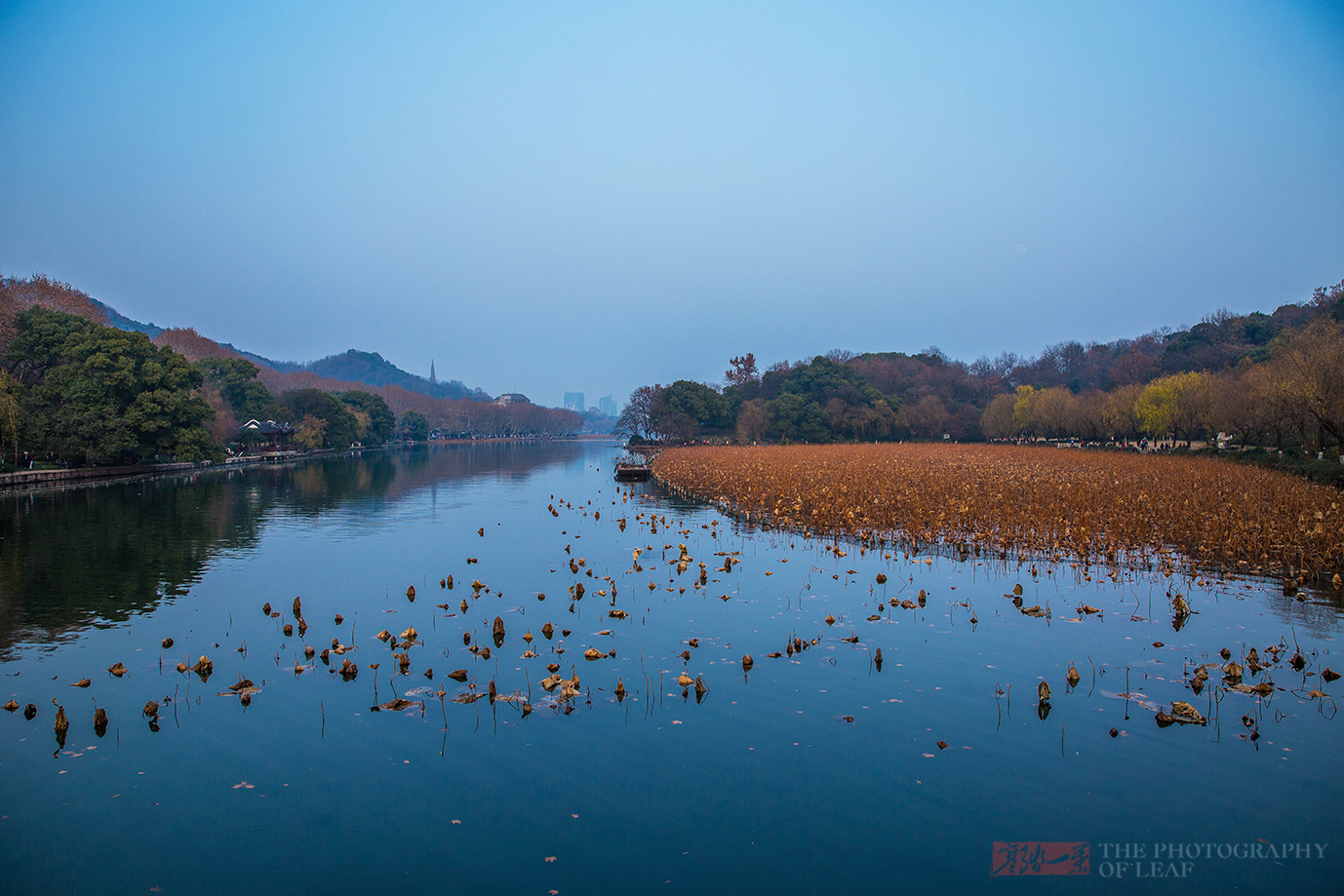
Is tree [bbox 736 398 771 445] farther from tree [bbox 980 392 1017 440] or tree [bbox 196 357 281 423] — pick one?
tree [bbox 196 357 281 423]

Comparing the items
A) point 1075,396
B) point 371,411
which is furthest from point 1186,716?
point 371,411

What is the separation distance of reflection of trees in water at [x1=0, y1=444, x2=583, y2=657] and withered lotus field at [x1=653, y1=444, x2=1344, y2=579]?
15374 mm

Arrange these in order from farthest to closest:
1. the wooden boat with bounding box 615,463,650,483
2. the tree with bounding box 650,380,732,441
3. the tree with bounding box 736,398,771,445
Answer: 1. the tree with bounding box 650,380,732,441
2. the tree with bounding box 736,398,771,445
3. the wooden boat with bounding box 615,463,650,483

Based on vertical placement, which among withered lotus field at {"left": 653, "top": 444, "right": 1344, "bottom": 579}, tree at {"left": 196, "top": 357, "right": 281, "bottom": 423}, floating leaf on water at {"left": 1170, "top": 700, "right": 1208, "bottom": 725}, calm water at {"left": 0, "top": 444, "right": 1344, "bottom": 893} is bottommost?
calm water at {"left": 0, "top": 444, "right": 1344, "bottom": 893}

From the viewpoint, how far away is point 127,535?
20.7 m

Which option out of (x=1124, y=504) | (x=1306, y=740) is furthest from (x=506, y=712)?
(x=1124, y=504)

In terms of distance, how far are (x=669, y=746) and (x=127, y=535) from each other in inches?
808

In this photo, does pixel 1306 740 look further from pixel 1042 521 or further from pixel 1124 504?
pixel 1124 504

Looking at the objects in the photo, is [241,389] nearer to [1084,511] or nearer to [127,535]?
[127,535]

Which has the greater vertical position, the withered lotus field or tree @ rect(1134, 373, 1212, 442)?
tree @ rect(1134, 373, 1212, 442)

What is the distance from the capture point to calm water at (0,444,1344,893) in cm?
529

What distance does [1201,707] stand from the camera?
301 inches

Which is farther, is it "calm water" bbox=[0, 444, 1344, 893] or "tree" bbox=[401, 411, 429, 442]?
"tree" bbox=[401, 411, 429, 442]

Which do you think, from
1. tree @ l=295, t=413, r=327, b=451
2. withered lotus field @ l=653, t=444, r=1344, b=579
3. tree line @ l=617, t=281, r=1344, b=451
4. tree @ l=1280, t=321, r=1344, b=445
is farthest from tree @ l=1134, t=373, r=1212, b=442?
tree @ l=295, t=413, r=327, b=451
